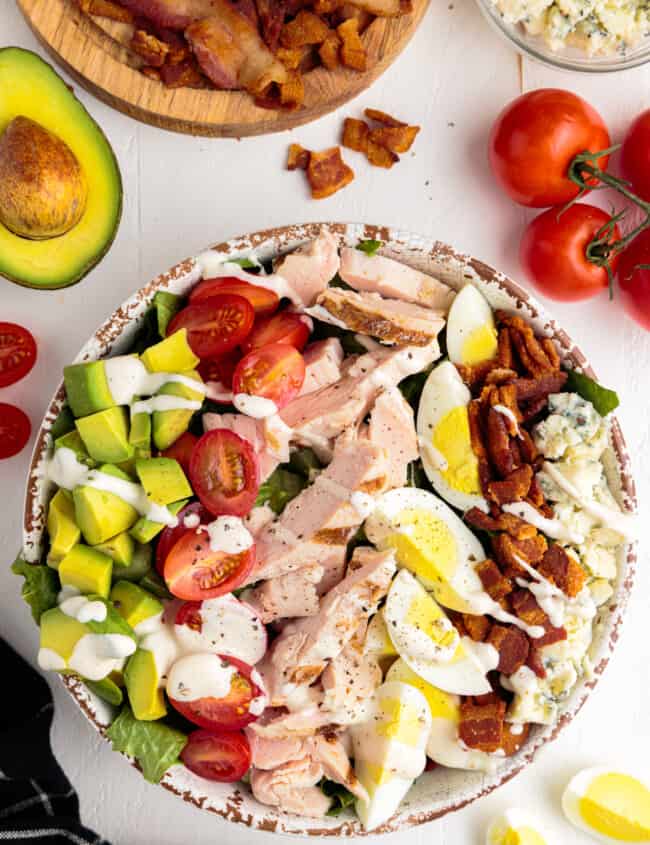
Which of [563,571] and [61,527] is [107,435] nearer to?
[61,527]

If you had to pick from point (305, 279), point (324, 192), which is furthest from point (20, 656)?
point (324, 192)

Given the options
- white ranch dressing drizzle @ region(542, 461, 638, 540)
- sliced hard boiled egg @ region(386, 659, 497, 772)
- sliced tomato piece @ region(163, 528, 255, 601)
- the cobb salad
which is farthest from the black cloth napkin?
white ranch dressing drizzle @ region(542, 461, 638, 540)

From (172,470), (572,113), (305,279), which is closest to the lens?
(172,470)

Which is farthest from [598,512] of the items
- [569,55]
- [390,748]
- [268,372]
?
[569,55]

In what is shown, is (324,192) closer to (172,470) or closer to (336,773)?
(172,470)

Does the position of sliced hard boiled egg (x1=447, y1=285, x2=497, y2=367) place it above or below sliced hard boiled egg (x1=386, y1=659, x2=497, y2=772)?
above

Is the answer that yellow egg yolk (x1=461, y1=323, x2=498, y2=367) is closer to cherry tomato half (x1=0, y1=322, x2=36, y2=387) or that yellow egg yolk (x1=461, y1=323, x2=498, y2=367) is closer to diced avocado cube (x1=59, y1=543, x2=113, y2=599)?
diced avocado cube (x1=59, y1=543, x2=113, y2=599)
